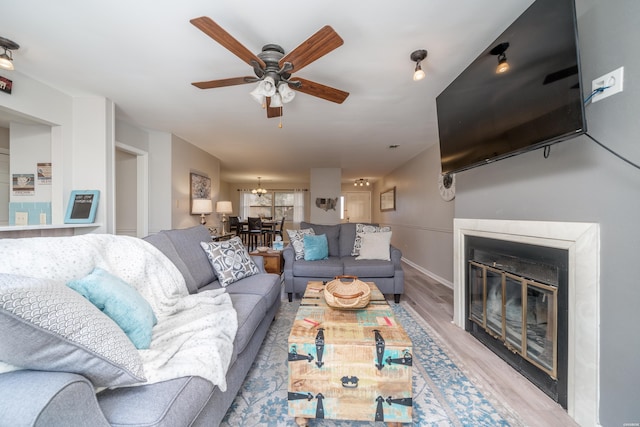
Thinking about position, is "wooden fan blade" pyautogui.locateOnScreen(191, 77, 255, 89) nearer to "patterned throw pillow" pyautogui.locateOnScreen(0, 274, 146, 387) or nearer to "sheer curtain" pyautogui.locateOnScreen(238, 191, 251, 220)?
"patterned throw pillow" pyautogui.locateOnScreen(0, 274, 146, 387)

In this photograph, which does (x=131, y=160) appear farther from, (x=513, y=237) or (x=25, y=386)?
(x=513, y=237)

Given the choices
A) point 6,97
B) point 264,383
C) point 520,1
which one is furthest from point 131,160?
point 520,1

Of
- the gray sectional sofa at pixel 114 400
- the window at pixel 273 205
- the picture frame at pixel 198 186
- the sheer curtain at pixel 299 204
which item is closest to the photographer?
the gray sectional sofa at pixel 114 400

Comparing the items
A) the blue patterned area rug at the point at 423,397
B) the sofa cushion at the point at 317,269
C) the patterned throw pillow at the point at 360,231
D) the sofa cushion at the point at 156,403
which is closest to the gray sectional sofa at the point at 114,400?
the sofa cushion at the point at 156,403

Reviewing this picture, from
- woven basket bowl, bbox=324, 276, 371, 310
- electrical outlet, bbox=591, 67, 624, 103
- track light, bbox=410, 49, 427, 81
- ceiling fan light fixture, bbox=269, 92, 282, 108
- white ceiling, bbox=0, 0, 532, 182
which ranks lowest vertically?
woven basket bowl, bbox=324, 276, 371, 310

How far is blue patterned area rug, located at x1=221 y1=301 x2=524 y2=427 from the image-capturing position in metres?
1.31

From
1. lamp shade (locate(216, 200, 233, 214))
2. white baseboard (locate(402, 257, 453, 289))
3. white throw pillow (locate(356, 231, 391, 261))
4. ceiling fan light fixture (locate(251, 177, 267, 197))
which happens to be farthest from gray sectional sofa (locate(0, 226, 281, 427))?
ceiling fan light fixture (locate(251, 177, 267, 197))

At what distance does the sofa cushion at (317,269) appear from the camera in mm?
3102

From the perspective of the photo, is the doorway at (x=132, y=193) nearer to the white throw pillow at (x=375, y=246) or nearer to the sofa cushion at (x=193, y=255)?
the sofa cushion at (x=193, y=255)

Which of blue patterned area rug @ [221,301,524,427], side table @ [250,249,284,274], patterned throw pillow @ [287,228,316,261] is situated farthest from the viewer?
patterned throw pillow @ [287,228,316,261]

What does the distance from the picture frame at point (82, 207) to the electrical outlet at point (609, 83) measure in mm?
4088

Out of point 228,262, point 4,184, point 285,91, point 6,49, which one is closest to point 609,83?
point 285,91

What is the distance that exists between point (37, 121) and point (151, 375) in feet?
10.5

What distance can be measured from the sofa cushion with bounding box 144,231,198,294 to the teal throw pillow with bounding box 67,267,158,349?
2.45 ft
